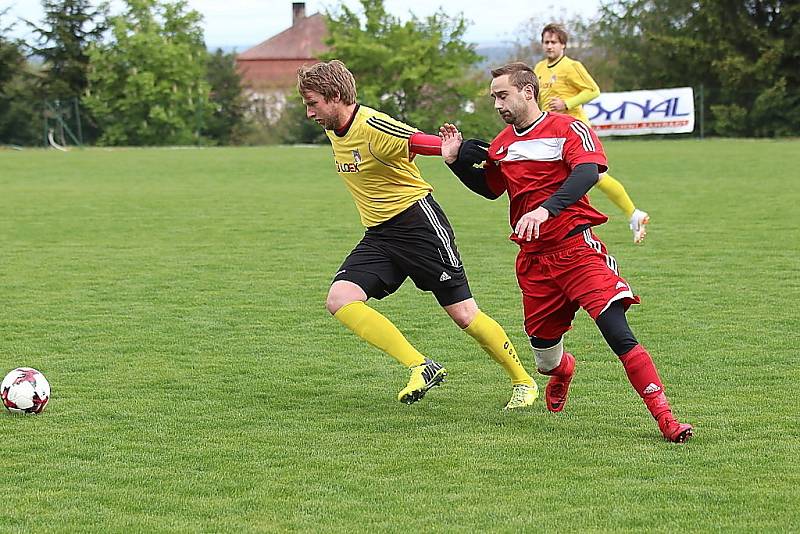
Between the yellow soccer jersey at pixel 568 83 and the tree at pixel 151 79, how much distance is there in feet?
99.3

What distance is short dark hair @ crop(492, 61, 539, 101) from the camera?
5180 mm

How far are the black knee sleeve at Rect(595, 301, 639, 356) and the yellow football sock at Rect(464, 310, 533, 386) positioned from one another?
85 centimetres

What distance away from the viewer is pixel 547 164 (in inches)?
207

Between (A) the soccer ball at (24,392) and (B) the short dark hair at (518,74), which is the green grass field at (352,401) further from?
(B) the short dark hair at (518,74)

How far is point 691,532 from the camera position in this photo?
12.8ft

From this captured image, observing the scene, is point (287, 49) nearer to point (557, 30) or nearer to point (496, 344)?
point (557, 30)

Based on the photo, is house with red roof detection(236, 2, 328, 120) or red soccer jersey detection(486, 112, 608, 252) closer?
red soccer jersey detection(486, 112, 608, 252)

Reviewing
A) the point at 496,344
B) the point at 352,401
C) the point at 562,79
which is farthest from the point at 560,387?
the point at 562,79

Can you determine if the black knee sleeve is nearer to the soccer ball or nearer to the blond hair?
the blond hair

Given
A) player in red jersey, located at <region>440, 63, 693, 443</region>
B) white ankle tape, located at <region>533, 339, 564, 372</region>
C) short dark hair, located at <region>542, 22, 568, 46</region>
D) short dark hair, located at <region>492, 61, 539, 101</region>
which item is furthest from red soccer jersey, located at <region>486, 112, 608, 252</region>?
short dark hair, located at <region>542, 22, 568, 46</region>

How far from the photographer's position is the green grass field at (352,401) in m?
4.22

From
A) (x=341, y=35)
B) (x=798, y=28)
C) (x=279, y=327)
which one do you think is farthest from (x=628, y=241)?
(x=341, y=35)

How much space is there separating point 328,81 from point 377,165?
1.66ft

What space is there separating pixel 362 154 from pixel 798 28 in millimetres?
34111
